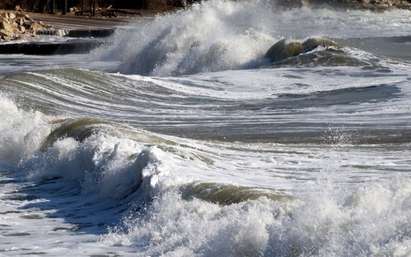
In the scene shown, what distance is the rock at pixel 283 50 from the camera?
105ft

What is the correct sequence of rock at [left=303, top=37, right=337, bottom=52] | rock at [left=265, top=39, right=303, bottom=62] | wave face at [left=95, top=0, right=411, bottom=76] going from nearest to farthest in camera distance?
rock at [left=265, top=39, right=303, bottom=62] < rock at [left=303, top=37, right=337, bottom=52] < wave face at [left=95, top=0, right=411, bottom=76]

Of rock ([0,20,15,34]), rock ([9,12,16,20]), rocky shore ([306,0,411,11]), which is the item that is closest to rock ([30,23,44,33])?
rock ([9,12,16,20])

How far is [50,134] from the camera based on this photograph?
52.2 ft

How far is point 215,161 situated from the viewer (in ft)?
45.0

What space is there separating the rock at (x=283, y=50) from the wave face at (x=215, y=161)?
438 millimetres

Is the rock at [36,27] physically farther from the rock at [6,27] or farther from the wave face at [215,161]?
the wave face at [215,161]

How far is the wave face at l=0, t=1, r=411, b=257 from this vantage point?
28.3 ft

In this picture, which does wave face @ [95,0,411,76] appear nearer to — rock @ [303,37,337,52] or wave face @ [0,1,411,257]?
wave face @ [0,1,411,257]

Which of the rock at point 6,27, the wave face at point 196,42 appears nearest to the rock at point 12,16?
the rock at point 6,27

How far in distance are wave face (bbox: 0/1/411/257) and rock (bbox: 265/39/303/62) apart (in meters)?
0.44

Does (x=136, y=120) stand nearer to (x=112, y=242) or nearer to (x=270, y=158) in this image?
(x=270, y=158)

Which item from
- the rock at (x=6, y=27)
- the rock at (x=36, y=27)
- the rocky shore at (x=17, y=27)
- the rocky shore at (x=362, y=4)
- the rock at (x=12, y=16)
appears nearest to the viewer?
the rocky shore at (x=17, y=27)

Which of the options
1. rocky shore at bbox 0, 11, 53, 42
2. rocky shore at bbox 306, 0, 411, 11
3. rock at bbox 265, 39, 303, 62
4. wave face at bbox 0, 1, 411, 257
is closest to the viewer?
wave face at bbox 0, 1, 411, 257

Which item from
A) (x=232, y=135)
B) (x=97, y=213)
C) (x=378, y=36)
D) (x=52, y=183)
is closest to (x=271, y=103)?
(x=232, y=135)
